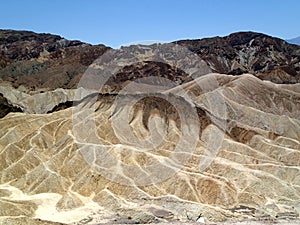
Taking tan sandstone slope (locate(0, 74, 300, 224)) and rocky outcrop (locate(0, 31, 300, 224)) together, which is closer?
rocky outcrop (locate(0, 31, 300, 224))

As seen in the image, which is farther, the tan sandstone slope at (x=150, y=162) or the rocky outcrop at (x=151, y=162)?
the tan sandstone slope at (x=150, y=162)

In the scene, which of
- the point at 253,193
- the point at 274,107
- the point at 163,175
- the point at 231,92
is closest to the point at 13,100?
the point at 231,92

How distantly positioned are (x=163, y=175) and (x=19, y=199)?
2377cm

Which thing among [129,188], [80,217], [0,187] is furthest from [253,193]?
[0,187]

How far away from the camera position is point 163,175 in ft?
256

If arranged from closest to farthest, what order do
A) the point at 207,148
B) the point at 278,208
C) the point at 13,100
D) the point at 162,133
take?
the point at 278,208
the point at 207,148
the point at 162,133
the point at 13,100

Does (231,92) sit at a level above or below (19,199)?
above

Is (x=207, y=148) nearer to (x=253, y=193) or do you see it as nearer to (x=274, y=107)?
(x=253, y=193)

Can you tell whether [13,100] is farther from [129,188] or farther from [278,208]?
[278,208]

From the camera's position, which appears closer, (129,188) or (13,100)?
(129,188)

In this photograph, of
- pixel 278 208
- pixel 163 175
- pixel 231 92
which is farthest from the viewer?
pixel 231 92

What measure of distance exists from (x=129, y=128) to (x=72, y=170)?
20805mm

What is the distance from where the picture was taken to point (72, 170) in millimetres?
84062

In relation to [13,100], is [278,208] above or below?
below
